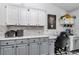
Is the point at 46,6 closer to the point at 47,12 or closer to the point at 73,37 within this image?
the point at 47,12

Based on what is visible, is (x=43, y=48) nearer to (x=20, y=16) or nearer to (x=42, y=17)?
(x=42, y=17)

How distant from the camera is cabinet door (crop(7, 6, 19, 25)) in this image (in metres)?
3.47

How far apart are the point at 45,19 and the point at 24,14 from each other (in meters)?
0.94

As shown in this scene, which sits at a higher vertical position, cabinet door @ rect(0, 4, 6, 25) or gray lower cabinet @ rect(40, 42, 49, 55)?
cabinet door @ rect(0, 4, 6, 25)

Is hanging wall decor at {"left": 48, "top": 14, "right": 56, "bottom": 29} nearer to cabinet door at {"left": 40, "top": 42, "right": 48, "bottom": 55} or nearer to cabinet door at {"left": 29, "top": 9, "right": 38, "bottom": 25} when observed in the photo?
cabinet door at {"left": 29, "top": 9, "right": 38, "bottom": 25}

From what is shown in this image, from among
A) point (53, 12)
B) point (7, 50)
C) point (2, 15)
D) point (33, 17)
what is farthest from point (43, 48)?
point (2, 15)

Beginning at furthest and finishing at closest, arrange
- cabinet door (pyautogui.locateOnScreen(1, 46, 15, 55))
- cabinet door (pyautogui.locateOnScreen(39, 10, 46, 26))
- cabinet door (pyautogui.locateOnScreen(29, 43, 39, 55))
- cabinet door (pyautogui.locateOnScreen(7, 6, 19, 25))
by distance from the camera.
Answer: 1. cabinet door (pyautogui.locateOnScreen(39, 10, 46, 26))
2. cabinet door (pyautogui.locateOnScreen(29, 43, 39, 55))
3. cabinet door (pyautogui.locateOnScreen(7, 6, 19, 25))
4. cabinet door (pyautogui.locateOnScreen(1, 46, 15, 55))

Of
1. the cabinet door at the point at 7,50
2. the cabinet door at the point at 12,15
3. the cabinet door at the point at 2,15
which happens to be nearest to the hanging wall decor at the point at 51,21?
the cabinet door at the point at 12,15

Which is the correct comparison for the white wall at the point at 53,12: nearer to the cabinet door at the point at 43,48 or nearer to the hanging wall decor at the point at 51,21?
the hanging wall decor at the point at 51,21

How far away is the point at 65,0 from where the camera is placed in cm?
149

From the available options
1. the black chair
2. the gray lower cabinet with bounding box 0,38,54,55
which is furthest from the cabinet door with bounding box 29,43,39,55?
the black chair

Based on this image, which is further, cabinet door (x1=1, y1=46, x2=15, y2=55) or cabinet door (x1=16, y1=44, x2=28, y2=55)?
cabinet door (x1=16, y1=44, x2=28, y2=55)

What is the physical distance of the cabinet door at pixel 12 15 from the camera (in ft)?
11.4
